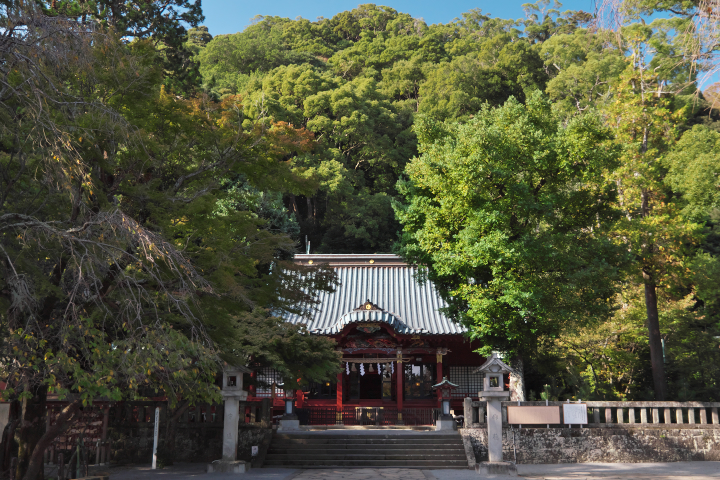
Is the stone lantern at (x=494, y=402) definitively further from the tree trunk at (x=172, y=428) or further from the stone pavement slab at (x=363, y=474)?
the tree trunk at (x=172, y=428)

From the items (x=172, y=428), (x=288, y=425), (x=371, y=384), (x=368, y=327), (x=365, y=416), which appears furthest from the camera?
(x=371, y=384)

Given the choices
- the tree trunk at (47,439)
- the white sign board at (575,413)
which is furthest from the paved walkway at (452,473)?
the tree trunk at (47,439)

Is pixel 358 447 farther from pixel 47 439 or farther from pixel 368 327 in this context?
pixel 47 439

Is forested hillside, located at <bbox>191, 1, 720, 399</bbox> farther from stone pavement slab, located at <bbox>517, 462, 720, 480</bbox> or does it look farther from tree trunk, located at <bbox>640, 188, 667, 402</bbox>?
stone pavement slab, located at <bbox>517, 462, 720, 480</bbox>

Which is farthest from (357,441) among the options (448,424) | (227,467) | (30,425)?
(30,425)

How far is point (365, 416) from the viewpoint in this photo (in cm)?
2088

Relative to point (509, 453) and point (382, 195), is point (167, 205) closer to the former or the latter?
point (509, 453)

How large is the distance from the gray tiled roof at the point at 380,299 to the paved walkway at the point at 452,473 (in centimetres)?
740

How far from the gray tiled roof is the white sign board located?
6419 millimetres

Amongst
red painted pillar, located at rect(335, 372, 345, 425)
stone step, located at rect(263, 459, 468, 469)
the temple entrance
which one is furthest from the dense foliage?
the temple entrance

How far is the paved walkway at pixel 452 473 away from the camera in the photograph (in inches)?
508

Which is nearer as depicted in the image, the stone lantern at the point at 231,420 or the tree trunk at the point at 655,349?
the stone lantern at the point at 231,420

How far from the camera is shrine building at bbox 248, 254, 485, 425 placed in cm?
2142

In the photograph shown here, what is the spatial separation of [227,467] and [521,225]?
11.8 m
